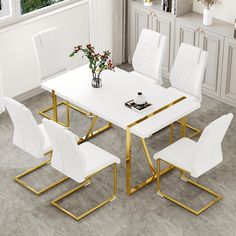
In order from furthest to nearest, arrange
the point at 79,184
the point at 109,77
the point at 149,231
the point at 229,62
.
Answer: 1. the point at 229,62
2. the point at 109,77
3. the point at 79,184
4. the point at 149,231

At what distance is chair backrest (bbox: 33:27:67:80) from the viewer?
7832mm

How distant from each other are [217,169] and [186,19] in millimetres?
2235

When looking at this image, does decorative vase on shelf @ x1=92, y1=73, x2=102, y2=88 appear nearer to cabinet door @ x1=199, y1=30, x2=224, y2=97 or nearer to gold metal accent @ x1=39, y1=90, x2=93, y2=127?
gold metal accent @ x1=39, y1=90, x2=93, y2=127

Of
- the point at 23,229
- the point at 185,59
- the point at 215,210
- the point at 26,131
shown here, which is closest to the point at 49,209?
the point at 23,229

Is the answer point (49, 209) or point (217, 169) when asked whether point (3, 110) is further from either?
point (217, 169)

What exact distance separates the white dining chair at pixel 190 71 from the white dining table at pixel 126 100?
5.5 inches

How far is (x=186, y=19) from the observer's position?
27.8 ft

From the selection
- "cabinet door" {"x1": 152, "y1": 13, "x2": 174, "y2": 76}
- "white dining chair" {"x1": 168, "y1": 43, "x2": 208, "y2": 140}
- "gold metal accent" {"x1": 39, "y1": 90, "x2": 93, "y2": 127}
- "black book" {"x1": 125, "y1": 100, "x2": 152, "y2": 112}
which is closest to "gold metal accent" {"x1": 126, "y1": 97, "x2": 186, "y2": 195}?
"black book" {"x1": 125, "y1": 100, "x2": 152, "y2": 112}

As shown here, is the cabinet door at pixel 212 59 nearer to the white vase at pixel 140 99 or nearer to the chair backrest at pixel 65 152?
the white vase at pixel 140 99

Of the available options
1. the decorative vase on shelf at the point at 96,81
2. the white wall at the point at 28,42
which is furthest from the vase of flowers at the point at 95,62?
the white wall at the point at 28,42

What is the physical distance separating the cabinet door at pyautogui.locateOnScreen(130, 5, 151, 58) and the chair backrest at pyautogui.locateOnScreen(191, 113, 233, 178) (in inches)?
119

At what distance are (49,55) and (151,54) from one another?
4.00 feet

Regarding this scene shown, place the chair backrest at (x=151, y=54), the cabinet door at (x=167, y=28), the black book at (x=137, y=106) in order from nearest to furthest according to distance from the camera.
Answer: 1. the black book at (x=137, y=106)
2. the chair backrest at (x=151, y=54)
3. the cabinet door at (x=167, y=28)

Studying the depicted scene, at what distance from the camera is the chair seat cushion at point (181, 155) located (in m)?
6.43
